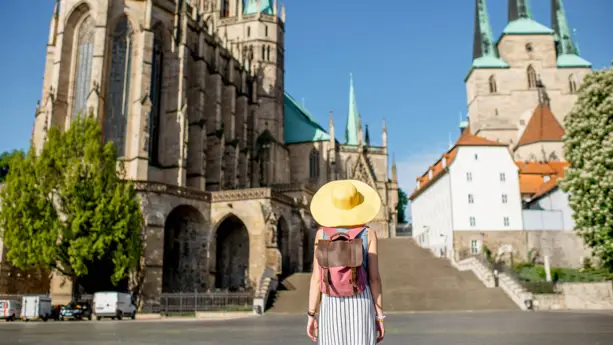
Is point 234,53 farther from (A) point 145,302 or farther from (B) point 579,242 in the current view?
(B) point 579,242

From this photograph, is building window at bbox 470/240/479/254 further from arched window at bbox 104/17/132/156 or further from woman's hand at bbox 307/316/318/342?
woman's hand at bbox 307/316/318/342

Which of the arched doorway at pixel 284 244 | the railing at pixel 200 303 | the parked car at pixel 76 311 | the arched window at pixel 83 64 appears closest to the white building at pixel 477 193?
the arched doorway at pixel 284 244

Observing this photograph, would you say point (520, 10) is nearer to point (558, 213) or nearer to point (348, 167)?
point (348, 167)

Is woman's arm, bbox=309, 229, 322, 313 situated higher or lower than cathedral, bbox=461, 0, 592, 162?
lower

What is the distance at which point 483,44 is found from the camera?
218 feet

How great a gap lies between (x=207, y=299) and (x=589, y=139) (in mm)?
17919

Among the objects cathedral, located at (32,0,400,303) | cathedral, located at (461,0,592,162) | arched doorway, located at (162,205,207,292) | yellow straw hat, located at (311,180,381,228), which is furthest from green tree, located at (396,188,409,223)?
yellow straw hat, located at (311,180,381,228)

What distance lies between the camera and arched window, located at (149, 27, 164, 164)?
36094 mm

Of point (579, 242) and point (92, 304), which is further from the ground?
point (579, 242)

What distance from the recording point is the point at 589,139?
21.3 m

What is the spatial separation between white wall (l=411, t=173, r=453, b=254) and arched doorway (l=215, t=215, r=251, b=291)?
1491 cm

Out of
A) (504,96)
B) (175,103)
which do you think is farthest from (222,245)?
(504,96)

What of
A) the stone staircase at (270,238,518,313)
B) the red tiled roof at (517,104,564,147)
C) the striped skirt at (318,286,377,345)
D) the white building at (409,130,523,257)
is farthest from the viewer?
the red tiled roof at (517,104,564,147)

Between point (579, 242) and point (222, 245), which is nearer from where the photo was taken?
point (222, 245)
